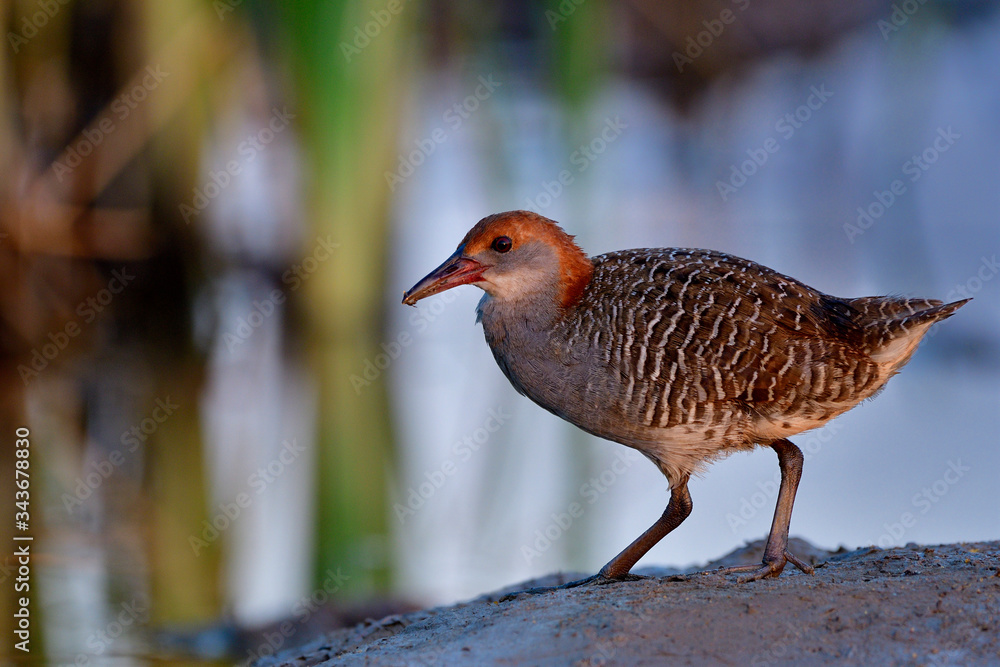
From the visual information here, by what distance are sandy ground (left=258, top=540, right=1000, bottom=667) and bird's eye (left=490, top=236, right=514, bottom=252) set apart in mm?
1387

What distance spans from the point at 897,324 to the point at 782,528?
840 mm

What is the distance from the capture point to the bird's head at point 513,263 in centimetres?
431

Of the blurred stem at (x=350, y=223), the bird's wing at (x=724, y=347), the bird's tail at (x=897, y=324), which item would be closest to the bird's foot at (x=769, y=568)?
the bird's wing at (x=724, y=347)

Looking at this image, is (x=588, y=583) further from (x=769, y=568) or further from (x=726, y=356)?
(x=726, y=356)

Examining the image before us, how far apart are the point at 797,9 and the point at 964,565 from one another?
10922 millimetres

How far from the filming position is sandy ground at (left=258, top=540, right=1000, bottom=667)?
292 centimetres

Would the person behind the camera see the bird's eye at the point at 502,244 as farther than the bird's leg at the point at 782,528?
Yes

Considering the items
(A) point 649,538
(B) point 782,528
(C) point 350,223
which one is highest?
(C) point 350,223

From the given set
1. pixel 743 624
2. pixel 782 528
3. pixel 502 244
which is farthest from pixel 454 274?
pixel 743 624

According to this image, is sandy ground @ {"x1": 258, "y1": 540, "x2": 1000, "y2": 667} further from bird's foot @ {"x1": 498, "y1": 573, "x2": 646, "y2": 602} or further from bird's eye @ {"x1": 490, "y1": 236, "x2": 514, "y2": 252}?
bird's eye @ {"x1": 490, "y1": 236, "x2": 514, "y2": 252}

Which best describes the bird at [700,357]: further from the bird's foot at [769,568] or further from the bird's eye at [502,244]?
the bird's eye at [502,244]

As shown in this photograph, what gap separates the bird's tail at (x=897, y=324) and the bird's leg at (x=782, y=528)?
1.57 ft

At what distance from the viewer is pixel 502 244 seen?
4367mm

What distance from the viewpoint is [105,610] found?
18.6 feet
